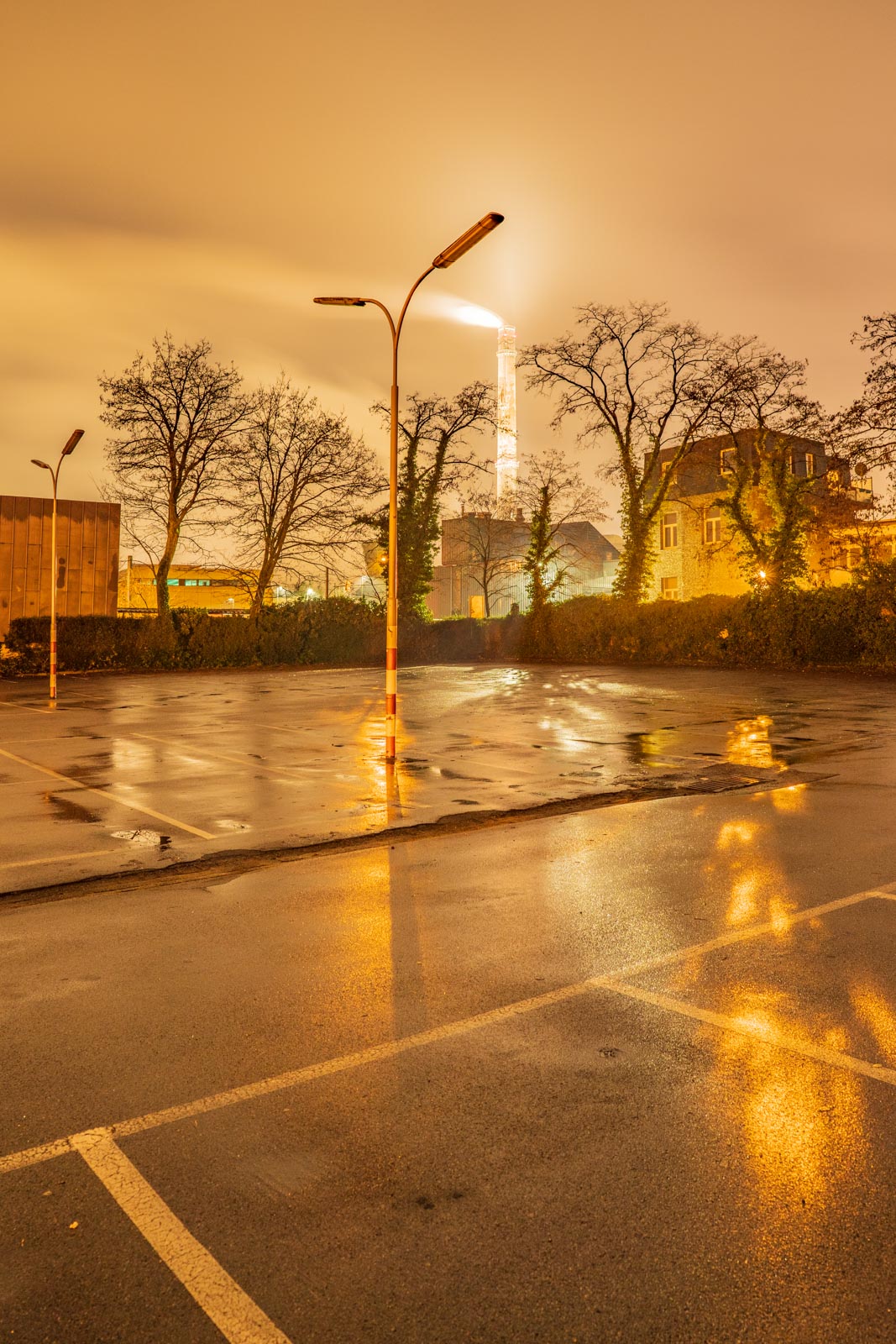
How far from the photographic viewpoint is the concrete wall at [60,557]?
37125 mm

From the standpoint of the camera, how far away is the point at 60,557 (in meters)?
38.3

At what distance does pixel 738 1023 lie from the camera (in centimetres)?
447

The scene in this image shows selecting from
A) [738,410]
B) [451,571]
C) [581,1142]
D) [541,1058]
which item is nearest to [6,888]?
[541,1058]

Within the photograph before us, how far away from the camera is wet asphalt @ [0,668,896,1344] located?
2.64 meters

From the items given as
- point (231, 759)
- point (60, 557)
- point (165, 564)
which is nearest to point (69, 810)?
point (231, 759)

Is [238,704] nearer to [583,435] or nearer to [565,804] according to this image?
[565,804]

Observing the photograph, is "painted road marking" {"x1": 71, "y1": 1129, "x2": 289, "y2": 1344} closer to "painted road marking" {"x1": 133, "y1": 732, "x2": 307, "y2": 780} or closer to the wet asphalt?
the wet asphalt

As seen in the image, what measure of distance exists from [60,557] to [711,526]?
34.3 metres

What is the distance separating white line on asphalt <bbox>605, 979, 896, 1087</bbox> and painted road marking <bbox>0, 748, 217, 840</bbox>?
4887 millimetres

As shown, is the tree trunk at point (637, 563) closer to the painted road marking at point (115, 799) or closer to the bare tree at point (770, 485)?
the bare tree at point (770, 485)

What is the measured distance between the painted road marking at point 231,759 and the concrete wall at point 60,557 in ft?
77.4

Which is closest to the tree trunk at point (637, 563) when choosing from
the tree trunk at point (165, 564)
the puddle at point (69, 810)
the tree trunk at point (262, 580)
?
the tree trunk at point (262, 580)

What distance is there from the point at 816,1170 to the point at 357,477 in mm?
40240

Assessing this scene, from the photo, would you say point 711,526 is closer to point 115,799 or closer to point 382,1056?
point 115,799
